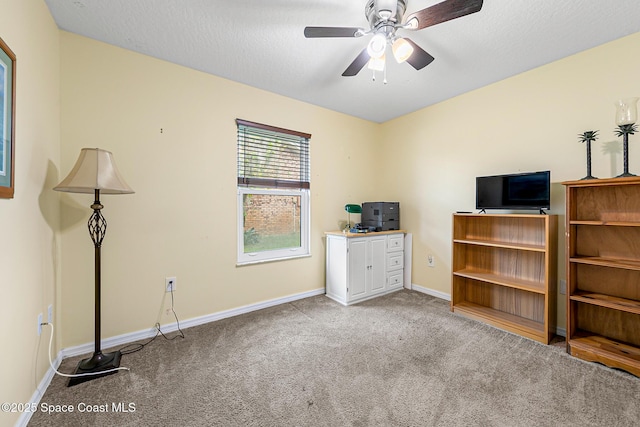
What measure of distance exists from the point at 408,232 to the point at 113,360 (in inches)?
133

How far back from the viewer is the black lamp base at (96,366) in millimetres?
1708

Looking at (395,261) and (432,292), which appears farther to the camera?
(395,261)

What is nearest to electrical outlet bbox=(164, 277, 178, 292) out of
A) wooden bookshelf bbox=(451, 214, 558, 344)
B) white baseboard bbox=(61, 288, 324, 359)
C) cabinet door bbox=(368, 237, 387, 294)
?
white baseboard bbox=(61, 288, 324, 359)

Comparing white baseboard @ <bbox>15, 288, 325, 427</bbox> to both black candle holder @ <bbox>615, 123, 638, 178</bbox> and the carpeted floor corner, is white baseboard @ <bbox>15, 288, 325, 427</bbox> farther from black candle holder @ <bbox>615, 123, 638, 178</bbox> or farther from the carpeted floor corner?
black candle holder @ <bbox>615, 123, 638, 178</bbox>

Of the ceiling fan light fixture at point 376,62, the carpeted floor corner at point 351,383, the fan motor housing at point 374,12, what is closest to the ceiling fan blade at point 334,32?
the fan motor housing at point 374,12

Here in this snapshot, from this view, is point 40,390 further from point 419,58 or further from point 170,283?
point 419,58

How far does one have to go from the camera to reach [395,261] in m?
3.54

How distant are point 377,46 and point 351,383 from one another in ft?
7.33

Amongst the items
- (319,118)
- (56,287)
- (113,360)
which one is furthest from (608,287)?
(56,287)


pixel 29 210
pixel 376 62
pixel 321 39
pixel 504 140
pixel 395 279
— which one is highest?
pixel 321 39

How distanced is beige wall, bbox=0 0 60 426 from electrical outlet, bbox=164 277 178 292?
0.72 metres

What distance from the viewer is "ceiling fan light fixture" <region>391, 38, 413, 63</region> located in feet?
5.57

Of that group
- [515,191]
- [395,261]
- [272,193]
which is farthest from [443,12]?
[395,261]

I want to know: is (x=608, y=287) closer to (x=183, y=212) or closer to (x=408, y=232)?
(x=408, y=232)
